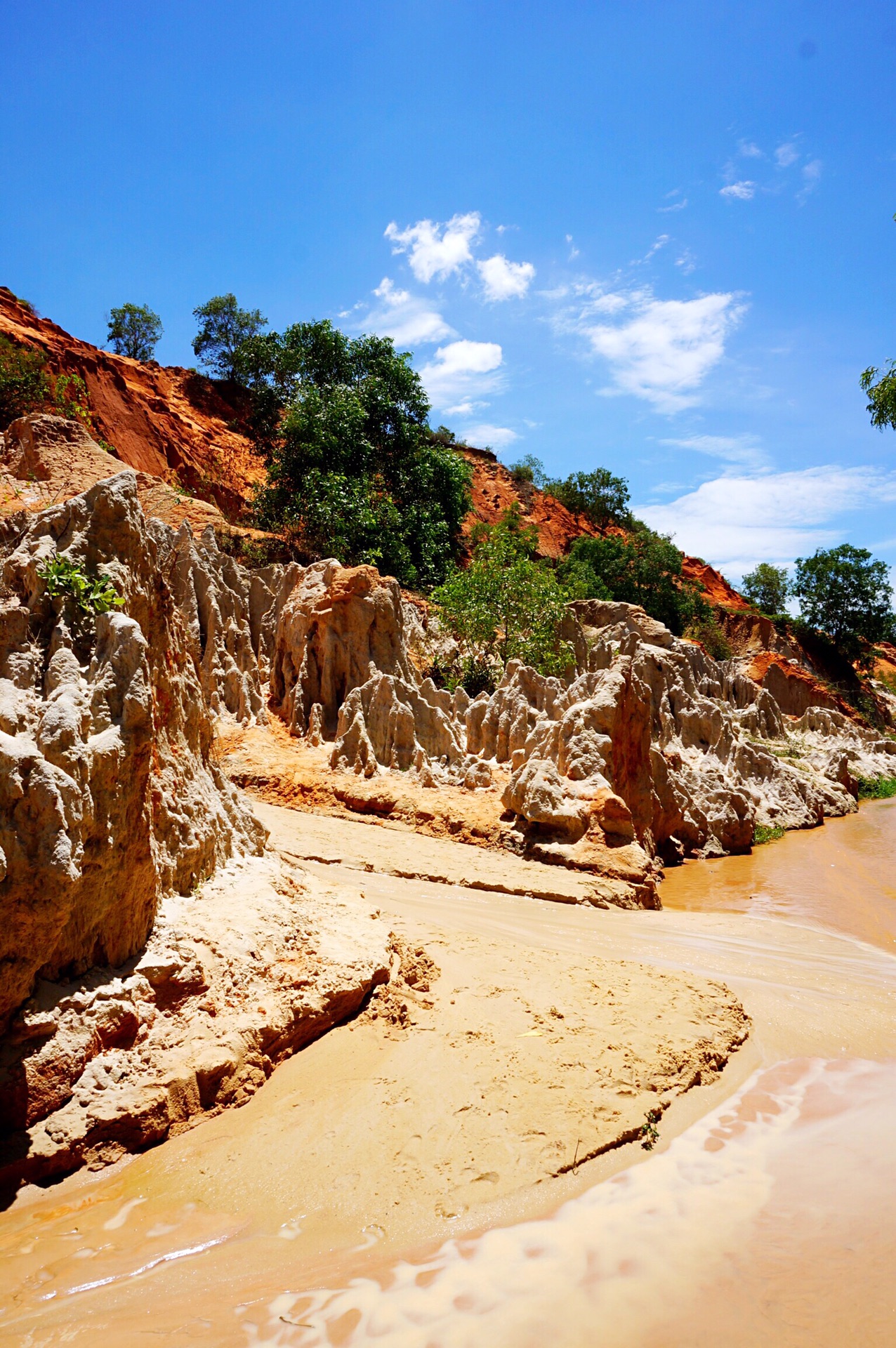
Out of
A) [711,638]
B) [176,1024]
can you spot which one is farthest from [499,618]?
[711,638]

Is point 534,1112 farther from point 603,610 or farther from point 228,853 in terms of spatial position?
point 603,610

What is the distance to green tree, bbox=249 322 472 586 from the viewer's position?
21141 millimetres

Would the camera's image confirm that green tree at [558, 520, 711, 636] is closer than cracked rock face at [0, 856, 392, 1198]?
No

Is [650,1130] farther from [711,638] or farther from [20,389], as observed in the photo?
[711,638]

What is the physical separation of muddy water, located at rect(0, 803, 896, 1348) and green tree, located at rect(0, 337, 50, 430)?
20.1 metres

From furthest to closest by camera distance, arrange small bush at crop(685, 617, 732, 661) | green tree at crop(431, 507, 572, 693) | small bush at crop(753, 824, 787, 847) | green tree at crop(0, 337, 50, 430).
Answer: small bush at crop(685, 617, 732, 661) < green tree at crop(0, 337, 50, 430) < green tree at crop(431, 507, 572, 693) < small bush at crop(753, 824, 787, 847)

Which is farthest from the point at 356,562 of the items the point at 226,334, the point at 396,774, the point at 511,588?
the point at 226,334

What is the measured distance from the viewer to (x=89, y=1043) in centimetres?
341

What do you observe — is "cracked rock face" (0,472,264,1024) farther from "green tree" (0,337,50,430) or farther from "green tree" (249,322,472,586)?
"green tree" (0,337,50,430)

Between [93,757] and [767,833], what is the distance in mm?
14638

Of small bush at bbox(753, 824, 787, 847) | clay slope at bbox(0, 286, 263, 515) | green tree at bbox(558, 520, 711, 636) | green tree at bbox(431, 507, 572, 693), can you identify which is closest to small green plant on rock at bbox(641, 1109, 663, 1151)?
small bush at bbox(753, 824, 787, 847)

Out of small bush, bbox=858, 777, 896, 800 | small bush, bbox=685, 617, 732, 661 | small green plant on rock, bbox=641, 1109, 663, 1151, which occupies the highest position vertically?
small bush, bbox=685, 617, 732, 661

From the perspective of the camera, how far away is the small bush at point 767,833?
15.1 m

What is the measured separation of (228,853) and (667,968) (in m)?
3.55
